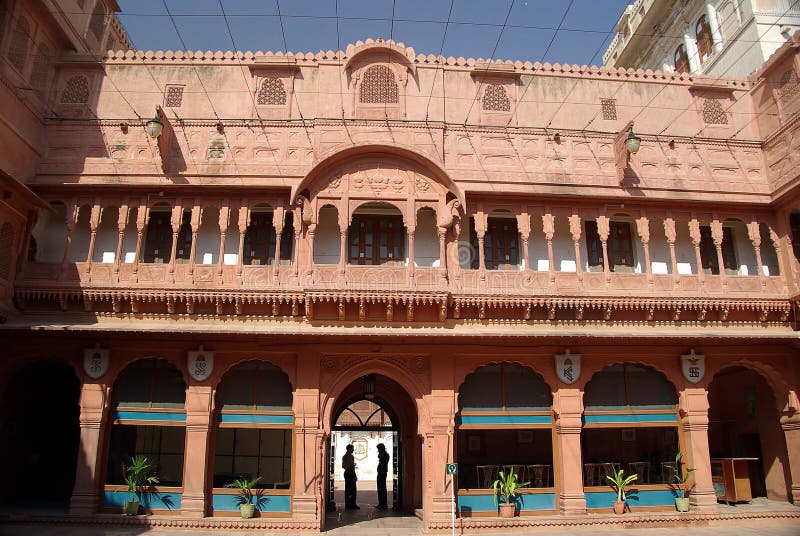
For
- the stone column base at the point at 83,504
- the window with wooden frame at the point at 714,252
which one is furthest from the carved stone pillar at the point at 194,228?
the window with wooden frame at the point at 714,252

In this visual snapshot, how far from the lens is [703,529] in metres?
13.9

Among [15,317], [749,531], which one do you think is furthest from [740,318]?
[15,317]

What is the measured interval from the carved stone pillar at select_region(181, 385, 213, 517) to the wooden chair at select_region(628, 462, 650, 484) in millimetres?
10645

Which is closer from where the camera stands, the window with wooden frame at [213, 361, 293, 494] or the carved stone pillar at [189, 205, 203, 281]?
the window with wooden frame at [213, 361, 293, 494]

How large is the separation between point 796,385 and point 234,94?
16.6 meters

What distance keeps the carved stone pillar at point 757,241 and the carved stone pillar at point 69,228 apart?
57.0 ft

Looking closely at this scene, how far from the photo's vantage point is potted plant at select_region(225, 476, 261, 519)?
13539mm

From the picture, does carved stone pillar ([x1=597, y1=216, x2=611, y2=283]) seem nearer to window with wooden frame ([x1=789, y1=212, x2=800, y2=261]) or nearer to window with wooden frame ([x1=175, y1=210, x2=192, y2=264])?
window with wooden frame ([x1=789, y1=212, x2=800, y2=261])

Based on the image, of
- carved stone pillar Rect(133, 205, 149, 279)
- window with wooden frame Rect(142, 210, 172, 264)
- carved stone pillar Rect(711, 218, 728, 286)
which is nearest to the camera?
carved stone pillar Rect(133, 205, 149, 279)

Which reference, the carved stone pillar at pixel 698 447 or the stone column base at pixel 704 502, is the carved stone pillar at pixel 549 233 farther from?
the stone column base at pixel 704 502

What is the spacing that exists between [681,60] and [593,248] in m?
11.0

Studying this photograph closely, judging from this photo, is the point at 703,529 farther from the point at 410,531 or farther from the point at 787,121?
the point at 787,121

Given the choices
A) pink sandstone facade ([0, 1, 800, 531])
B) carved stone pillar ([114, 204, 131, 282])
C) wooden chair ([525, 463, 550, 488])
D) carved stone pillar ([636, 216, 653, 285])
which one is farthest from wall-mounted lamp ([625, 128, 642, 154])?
carved stone pillar ([114, 204, 131, 282])

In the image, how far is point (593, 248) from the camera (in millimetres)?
16422
